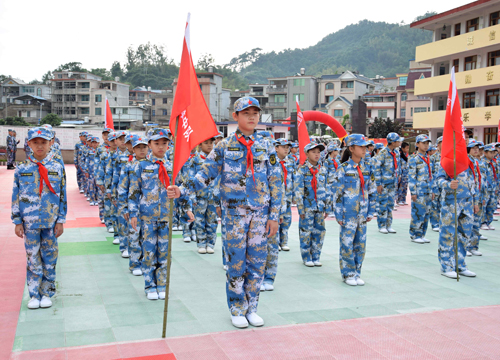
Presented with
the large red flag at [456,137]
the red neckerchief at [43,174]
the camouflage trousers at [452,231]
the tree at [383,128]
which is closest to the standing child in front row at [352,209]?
the camouflage trousers at [452,231]

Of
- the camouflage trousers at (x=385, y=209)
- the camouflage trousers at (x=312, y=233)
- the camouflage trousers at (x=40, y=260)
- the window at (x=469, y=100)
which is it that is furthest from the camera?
the window at (x=469, y=100)

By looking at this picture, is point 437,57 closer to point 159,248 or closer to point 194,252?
point 194,252

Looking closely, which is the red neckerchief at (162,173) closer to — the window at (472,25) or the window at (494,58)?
the window at (494,58)

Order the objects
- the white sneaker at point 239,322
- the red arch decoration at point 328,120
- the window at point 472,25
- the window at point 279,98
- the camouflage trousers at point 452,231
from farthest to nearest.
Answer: the window at point 279,98 < the window at point 472,25 < the red arch decoration at point 328,120 < the camouflage trousers at point 452,231 < the white sneaker at point 239,322

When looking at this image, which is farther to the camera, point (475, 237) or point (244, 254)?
point (475, 237)

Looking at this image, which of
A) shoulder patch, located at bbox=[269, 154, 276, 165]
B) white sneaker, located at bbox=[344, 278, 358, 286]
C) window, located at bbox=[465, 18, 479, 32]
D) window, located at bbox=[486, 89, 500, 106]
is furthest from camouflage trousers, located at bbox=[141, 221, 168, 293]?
window, located at bbox=[465, 18, 479, 32]

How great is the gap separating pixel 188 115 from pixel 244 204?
1.04 m

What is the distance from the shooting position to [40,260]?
5277 mm

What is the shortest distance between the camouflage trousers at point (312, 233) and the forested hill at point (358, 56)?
3553 inches

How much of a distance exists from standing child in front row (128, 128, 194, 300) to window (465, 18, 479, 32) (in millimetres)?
28309

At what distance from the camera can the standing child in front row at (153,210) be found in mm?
5566

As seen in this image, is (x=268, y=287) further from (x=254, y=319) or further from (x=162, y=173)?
(x=162, y=173)

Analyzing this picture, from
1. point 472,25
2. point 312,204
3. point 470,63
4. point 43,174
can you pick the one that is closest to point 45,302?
point 43,174

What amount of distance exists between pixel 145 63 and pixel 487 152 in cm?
8353
